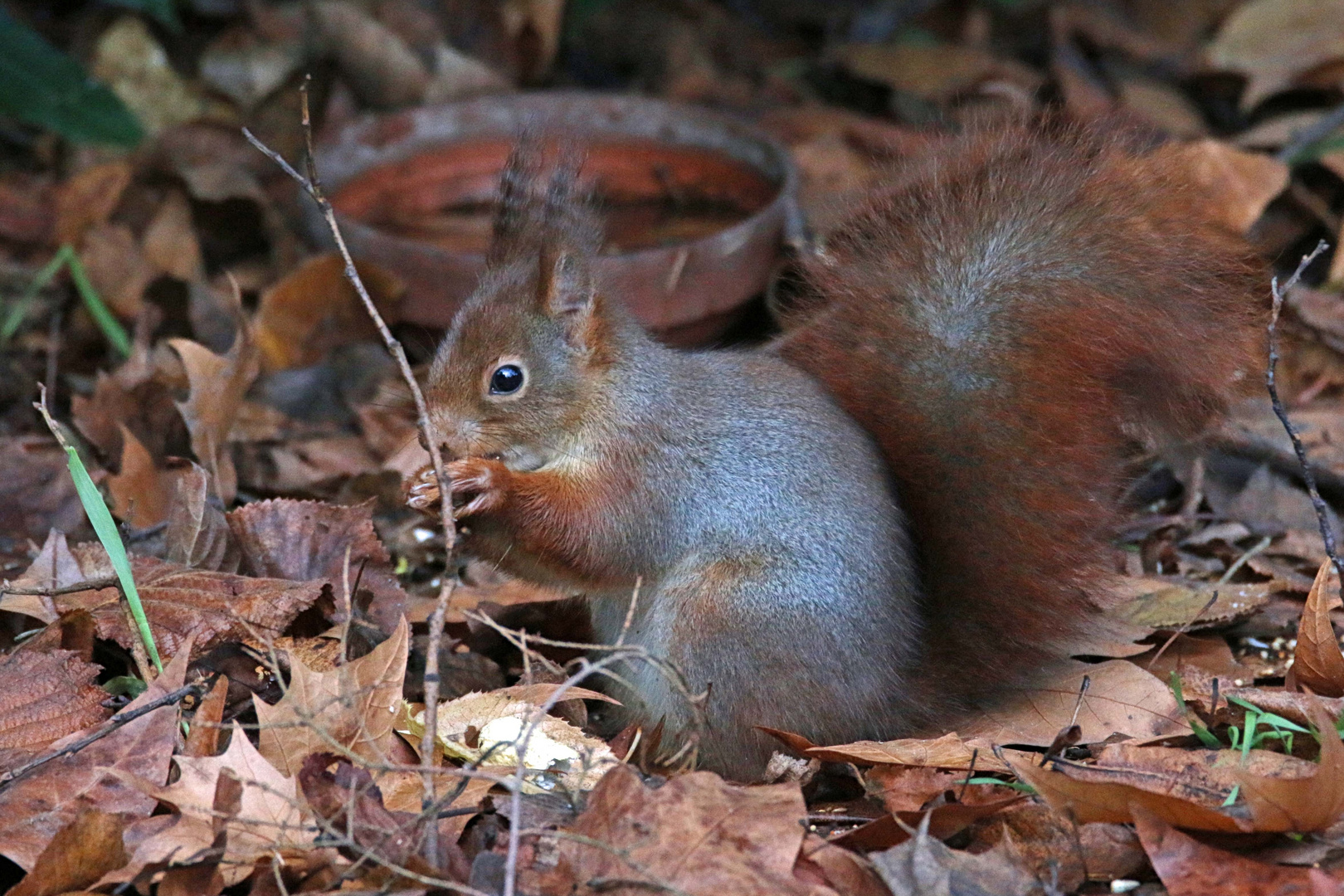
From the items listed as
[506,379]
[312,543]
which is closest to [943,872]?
[506,379]

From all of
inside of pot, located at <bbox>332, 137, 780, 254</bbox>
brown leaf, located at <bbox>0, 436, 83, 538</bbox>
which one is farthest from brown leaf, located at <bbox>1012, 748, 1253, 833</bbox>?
inside of pot, located at <bbox>332, 137, 780, 254</bbox>

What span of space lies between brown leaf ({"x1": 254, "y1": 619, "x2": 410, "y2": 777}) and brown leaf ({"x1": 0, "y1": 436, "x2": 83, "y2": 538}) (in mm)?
971

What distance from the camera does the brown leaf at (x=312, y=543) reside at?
2.54m

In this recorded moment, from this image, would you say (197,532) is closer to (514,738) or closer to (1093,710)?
(514,738)

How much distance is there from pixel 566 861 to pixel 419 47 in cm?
351

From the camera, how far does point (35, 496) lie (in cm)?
283

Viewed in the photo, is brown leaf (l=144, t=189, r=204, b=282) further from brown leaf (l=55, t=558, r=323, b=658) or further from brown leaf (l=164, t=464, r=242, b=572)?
brown leaf (l=55, t=558, r=323, b=658)

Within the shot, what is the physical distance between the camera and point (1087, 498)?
84.2 inches

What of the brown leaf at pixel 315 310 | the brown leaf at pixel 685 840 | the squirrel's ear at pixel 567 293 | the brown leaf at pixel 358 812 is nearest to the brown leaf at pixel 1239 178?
the squirrel's ear at pixel 567 293

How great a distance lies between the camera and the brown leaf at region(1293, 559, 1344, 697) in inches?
88.0

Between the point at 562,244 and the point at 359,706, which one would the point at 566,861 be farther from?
the point at 562,244

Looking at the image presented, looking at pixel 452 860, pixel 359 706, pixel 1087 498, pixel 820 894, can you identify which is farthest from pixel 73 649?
pixel 1087 498

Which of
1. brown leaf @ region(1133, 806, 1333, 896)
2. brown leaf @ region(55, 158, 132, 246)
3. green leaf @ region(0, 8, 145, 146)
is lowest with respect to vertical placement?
brown leaf @ region(1133, 806, 1333, 896)

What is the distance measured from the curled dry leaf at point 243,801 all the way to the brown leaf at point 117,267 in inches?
85.8
